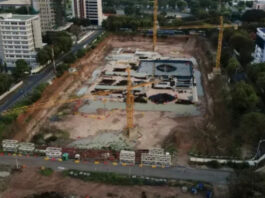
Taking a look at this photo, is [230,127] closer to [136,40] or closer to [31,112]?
[31,112]

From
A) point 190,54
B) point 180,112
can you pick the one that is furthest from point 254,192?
point 190,54


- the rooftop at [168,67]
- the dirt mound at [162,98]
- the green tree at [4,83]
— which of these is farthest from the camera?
the rooftop at [168,67]

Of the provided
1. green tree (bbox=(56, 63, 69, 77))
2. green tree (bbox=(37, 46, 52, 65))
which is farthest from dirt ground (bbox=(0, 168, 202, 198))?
green tree (bbox=(37, 46, 52, 65))

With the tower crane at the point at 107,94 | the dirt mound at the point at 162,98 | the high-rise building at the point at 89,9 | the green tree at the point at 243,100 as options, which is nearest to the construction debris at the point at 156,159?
the tower crane at the point at 107,94

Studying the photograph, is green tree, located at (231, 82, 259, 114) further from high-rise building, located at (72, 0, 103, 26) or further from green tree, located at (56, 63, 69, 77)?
high-rise building, located at (72, 0, 103, 26)

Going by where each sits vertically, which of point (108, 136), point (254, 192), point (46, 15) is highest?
point (46, 15)

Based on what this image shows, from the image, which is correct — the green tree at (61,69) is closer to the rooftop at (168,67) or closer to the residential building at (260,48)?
the rooftop at (168,67)
